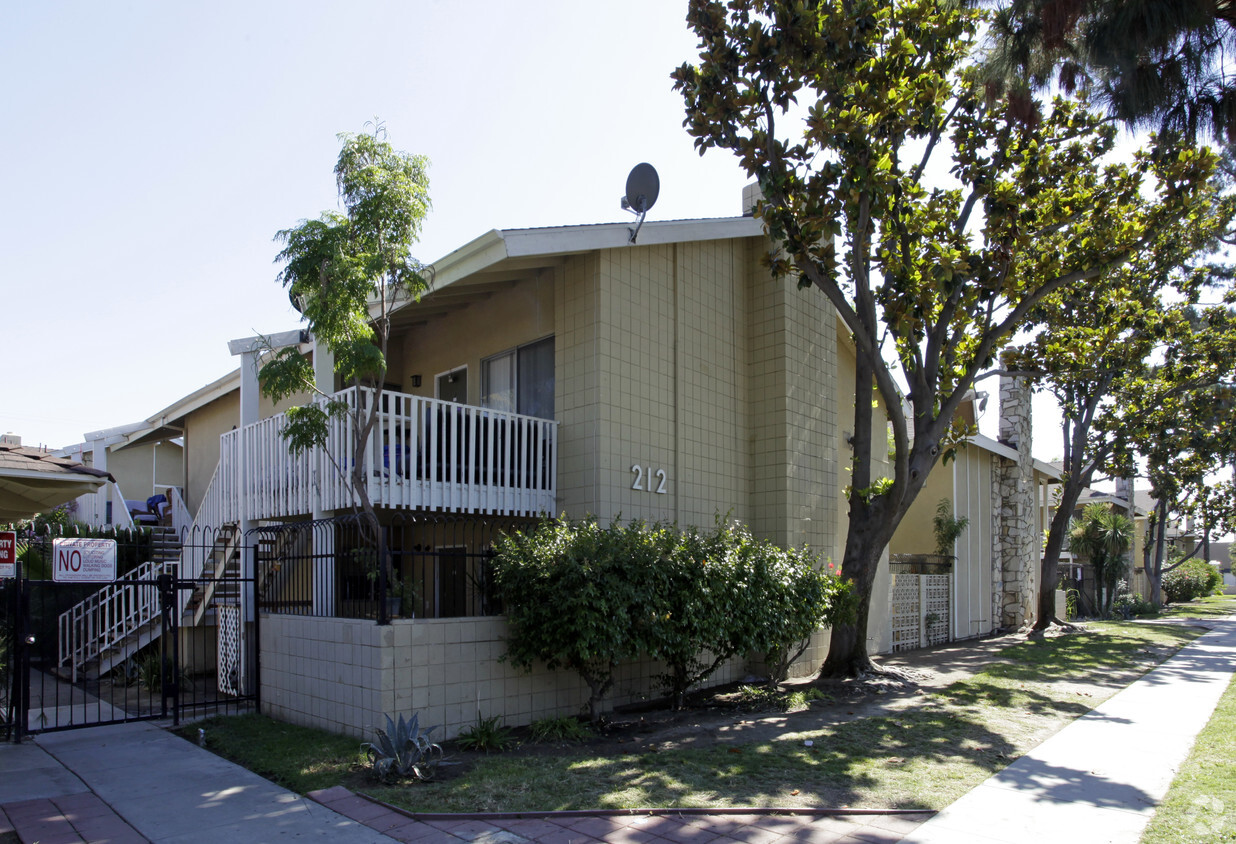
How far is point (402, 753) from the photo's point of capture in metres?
7.39

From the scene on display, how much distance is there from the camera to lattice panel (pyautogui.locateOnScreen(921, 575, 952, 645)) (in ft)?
58.4

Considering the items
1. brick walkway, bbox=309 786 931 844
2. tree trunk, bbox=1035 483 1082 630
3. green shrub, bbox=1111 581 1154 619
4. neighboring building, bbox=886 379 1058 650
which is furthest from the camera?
green shrub, bbox=1111 581 1154 619

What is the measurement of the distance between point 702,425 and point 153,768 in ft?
26.1

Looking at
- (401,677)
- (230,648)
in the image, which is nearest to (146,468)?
(230,648)

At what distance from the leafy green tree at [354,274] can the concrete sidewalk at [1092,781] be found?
248 inches

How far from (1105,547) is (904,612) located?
1544 centimetres

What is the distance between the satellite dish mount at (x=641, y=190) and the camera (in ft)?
38.1

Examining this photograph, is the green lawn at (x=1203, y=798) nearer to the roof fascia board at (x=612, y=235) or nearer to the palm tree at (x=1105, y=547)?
the roof fascia board at (x=612, y=235)

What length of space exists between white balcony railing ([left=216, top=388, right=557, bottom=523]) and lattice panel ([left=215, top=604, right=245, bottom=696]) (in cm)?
135

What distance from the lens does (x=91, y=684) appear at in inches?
501

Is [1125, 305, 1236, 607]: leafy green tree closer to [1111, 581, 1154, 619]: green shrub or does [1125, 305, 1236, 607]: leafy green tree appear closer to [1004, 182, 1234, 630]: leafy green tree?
[1004, 182, 1234, 630]: leafy green tree

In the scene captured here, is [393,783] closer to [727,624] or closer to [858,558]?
[727,624]

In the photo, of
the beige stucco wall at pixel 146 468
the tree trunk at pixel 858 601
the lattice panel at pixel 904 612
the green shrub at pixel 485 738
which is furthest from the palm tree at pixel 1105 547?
the beige stucco wall at pixel 146 468

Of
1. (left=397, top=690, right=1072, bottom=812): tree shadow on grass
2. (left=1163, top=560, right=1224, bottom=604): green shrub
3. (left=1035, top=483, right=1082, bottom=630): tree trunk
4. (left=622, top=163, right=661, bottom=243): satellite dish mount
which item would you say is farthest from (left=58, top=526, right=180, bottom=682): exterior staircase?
(left=1163, top=560, right=1224, bottom=604): green shrub
